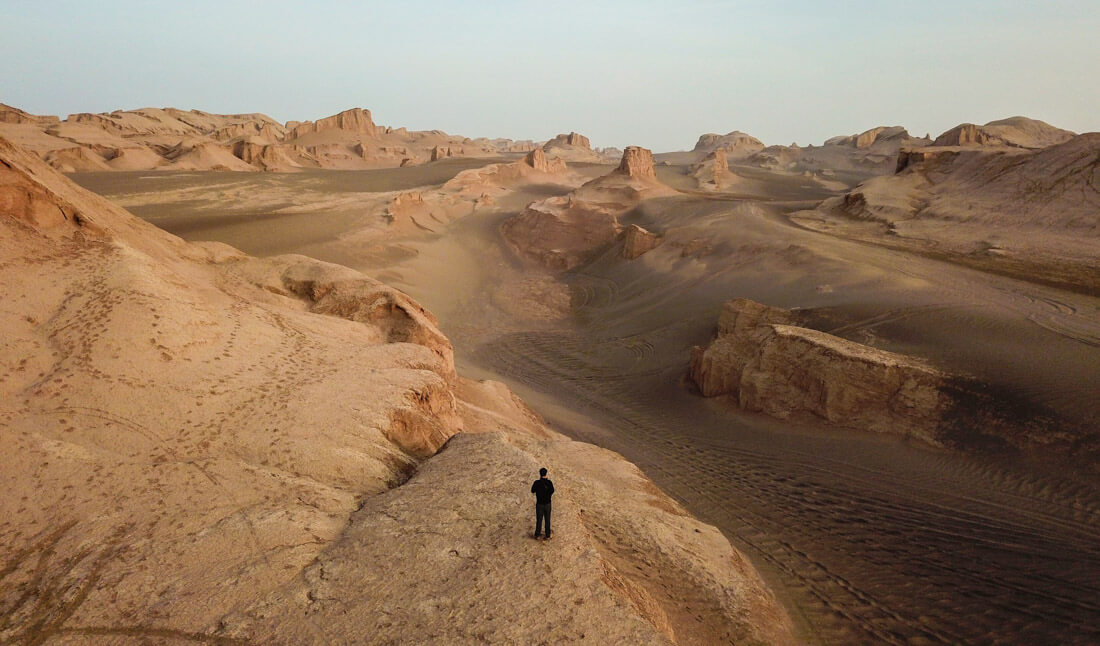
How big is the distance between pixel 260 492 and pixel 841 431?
947cm

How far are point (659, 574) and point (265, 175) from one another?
42.6 meters

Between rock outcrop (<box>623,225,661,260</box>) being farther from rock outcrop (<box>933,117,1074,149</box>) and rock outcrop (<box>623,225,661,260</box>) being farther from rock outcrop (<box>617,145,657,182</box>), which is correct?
rock outcrop (<box>933,117,1074,149</box>)

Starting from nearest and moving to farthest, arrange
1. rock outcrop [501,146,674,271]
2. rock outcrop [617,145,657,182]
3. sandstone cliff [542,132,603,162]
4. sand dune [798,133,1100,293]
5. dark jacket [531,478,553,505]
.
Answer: dark jacket [531,478,553,505] < sand dune [798,133,1100,293] < rock outcrop [501,146,674,271] < rock outcrop [617,145,657,182] < sandstone cliff [542,132,603,162]

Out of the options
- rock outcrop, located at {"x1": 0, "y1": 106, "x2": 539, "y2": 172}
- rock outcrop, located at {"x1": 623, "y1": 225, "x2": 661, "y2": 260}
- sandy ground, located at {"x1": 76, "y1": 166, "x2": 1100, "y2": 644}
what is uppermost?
rock outcrop, located at {"x1": 0, "y1": 106, "x2": 539, "y2": 172}

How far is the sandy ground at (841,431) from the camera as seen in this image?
671 cm

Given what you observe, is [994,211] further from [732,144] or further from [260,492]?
[732,144]

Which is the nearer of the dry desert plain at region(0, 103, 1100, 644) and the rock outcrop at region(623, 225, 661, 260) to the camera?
the dry desert plain at region(0, 103, 1100, 644)

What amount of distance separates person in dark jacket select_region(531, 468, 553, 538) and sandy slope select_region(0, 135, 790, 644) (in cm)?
20

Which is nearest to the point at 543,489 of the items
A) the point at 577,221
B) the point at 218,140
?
the point at 577,221

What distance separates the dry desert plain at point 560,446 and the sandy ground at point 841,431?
6 cm

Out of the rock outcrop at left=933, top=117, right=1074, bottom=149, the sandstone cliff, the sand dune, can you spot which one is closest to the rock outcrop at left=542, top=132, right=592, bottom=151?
the sandstone cliff

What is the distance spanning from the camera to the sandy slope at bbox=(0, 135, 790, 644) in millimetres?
3889

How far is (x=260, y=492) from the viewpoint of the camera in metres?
5.00

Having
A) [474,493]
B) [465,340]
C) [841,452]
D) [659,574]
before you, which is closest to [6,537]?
[474,493]
